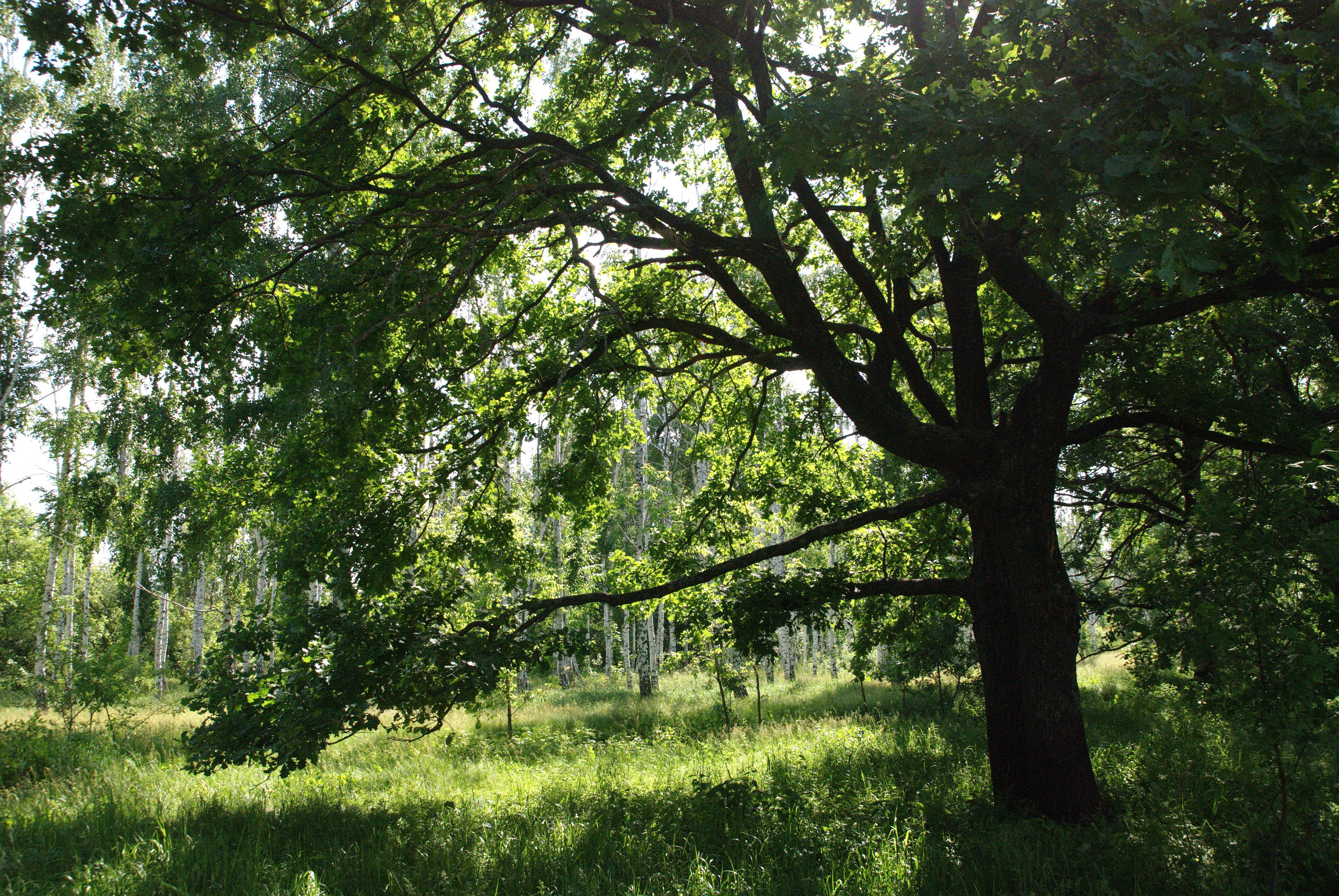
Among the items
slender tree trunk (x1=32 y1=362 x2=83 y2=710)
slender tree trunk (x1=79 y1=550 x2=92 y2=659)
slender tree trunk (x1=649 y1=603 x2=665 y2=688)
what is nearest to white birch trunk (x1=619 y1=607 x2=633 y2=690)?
slender tree trunk (x1=649 y1=603 x2=665 y2=688)

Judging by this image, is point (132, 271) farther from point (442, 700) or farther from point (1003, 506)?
point (1003, 506)

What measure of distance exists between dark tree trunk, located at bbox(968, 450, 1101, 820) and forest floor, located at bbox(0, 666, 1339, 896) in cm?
34

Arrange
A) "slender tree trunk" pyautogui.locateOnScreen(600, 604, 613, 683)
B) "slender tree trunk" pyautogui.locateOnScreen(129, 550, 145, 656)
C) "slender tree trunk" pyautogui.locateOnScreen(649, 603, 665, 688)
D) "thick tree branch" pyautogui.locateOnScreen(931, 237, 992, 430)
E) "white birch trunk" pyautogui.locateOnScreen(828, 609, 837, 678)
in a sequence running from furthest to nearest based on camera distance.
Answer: "white birch trunk" pyautogui.locateOnScreen(828, 609, 837, 678), "slender tree trunk" pyautogui.locateOnScreen(600, 604, 613, 683), "slender tree trunk" pyautogui.locateOnScreen(649, 603, 665, 688), "slender tree trunk" pyautogui.locateOnScreen(129, 550, 145, 656), "thick tree branch" pyautogui.locateOnScreen(931, 237, 992, 430)

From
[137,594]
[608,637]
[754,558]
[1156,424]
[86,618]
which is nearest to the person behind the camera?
[1156,424]

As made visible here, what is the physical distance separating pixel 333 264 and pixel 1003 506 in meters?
9.60

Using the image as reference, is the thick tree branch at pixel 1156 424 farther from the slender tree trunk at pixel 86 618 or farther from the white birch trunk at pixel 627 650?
the white birch trunk at pixel 627 650

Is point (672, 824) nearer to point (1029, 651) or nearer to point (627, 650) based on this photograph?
point (1029, 651)

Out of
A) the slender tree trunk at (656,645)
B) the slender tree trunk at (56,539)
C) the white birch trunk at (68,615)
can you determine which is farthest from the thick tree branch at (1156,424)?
the slender tree trunk at (56,539)

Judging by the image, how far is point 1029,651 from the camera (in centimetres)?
613

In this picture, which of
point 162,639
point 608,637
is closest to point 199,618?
point 162,639

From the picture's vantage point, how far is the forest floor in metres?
4.78

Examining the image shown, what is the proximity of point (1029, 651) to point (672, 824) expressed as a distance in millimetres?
3453

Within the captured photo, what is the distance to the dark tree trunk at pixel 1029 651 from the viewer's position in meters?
5.92

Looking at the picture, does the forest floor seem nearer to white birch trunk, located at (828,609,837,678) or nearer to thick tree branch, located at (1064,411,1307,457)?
thick tree branch, located at (1064,411,1307,457)
